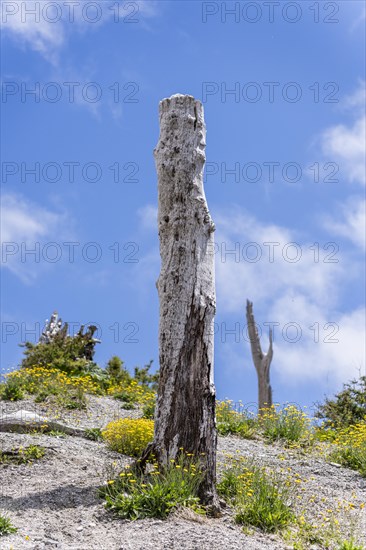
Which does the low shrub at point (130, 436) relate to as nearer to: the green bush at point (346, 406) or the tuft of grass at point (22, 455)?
the tuft of grass at point (22, 455)

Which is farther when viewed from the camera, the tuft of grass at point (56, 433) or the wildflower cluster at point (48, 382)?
the wildflower cluster at point (48, 382)

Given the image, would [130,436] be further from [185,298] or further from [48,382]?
[48,382]

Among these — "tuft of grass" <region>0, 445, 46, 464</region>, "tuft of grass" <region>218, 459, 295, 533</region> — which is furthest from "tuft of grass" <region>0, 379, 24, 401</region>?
"tuft of grass" <region>218, 459, 295, 533</region>

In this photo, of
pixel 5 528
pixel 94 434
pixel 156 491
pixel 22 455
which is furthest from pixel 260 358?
pixel 5 528

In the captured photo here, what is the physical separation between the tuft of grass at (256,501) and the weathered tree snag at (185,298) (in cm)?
35

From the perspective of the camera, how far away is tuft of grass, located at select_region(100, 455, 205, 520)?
701 cm

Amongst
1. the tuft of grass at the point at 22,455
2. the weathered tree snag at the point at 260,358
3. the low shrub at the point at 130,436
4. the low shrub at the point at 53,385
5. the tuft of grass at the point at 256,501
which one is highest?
the weathered tree snag at the point at 260,358

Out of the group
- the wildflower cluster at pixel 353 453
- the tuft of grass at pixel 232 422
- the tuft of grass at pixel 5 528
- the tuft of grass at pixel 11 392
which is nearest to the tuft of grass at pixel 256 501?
the tuft of grass at pixel 5 528

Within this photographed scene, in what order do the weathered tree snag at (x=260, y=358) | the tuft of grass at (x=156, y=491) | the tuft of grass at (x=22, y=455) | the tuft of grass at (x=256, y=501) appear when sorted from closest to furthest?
the tuft of grass at (x=156, y=491) → the tuft of grass at (x=256, y=501) → the tuft of grass at (x=22, y=455) → the weathered tree snag at (x=260, y=358)

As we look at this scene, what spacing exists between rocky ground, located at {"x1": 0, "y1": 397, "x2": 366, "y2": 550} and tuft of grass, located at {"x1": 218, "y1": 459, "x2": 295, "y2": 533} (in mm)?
200

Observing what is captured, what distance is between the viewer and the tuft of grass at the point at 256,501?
730 cm

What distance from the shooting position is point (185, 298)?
319 inches

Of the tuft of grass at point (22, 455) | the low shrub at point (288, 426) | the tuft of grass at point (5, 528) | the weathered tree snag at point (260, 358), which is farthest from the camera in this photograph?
the weathered tree snag at point (260, 358)

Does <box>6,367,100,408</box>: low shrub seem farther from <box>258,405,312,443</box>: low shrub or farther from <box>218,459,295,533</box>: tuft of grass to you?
<box>218,459,295,533</box>: tuft of grass
